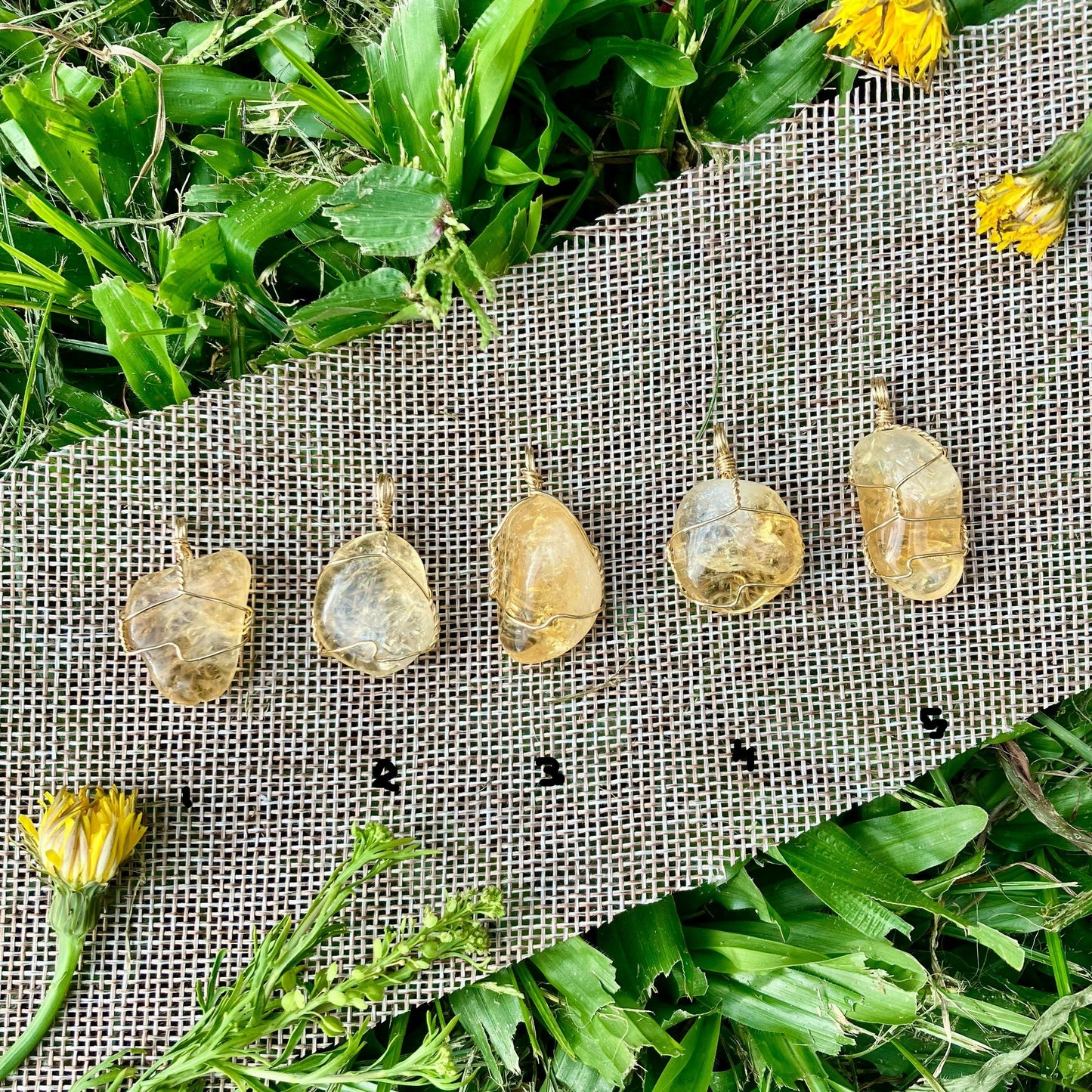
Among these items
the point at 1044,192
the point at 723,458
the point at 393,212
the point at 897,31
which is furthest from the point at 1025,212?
the point at 393,212

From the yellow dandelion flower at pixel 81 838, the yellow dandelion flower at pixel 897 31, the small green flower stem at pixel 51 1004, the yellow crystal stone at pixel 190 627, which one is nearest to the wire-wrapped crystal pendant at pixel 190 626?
the yellow crystal stone at pixel 190 627

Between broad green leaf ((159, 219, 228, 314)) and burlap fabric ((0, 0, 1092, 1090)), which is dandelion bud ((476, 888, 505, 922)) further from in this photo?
broad green leaf ((159, 219, 228, 314))

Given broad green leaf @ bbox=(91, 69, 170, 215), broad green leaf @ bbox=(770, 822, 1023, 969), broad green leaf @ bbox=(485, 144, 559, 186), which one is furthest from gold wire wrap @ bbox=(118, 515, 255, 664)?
broad green leaf @ bbox=(770, 822, 1023, 969)

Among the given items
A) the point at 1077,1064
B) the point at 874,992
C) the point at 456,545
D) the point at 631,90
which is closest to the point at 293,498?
the point at 456,545

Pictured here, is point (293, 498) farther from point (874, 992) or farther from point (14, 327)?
point (874, 992)

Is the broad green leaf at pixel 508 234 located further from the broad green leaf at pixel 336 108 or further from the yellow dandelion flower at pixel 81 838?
the yellow dandelion flower at pixel 81 838

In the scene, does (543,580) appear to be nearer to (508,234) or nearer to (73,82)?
(508,234)
